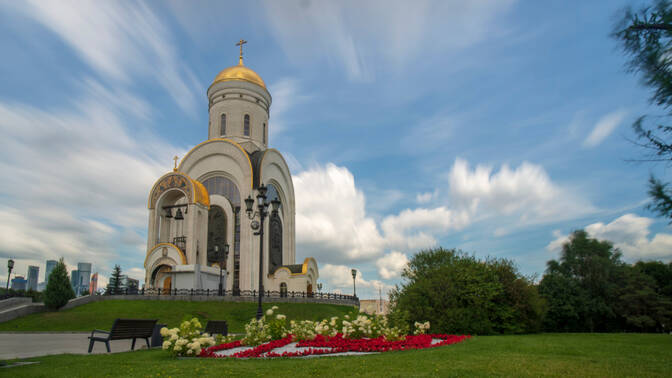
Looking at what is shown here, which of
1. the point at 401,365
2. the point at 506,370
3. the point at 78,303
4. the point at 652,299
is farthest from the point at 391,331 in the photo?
the point at 652,299

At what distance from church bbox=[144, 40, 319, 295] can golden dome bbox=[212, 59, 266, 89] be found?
3.9 inches

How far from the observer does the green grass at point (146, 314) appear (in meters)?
19.0

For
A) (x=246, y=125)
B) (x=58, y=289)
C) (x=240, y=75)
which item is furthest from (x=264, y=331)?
(x=240, y=75)

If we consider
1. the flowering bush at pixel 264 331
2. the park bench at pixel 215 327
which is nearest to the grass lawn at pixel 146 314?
the park bench at pixel 215 327

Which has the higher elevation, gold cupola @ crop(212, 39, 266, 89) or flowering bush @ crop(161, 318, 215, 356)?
gold cupola @ crop(212, 39, 266, 89)

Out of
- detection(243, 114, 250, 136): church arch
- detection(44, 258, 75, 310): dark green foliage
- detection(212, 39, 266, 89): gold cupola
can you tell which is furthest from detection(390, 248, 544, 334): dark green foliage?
detection(212, 39, 266, 89): gold cupola

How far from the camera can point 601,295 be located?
95.2 ft

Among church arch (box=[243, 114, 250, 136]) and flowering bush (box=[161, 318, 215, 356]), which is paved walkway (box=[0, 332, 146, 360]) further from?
church arch (box=[243, 114, 250, 136])

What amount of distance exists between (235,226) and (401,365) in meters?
29.7

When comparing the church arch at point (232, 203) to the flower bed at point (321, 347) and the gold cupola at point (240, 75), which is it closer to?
the gold cupola at point (240, 75)

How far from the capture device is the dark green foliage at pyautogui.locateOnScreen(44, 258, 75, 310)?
22547 millimetres

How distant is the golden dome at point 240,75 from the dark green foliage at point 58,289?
77.1 ft

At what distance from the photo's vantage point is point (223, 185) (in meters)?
35.8

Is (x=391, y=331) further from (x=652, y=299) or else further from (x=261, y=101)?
(x=261, y=101)
